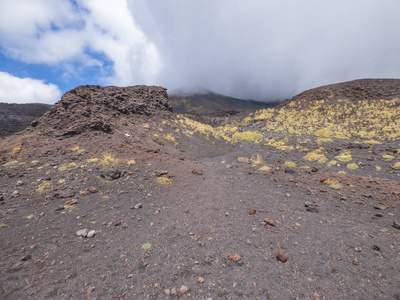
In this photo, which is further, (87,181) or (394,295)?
(87,181)

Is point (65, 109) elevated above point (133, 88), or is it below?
below

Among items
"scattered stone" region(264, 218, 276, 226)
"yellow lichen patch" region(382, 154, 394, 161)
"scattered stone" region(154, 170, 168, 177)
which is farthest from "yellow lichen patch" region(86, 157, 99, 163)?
"yellow lichen patch" region(382, 154, 394, 161)

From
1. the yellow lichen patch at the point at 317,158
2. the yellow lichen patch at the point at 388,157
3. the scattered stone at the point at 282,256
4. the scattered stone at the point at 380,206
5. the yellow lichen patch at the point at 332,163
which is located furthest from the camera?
the yellow lichen patch at the point at 317,158

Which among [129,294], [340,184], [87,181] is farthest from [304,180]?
[87,181]

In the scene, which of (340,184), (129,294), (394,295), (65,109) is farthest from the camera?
(65,109)

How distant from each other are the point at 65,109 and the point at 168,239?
621 inches

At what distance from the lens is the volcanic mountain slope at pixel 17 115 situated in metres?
47.9

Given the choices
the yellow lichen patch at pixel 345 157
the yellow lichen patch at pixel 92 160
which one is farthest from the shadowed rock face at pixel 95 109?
the yellow lichen patch at pixel 345 157

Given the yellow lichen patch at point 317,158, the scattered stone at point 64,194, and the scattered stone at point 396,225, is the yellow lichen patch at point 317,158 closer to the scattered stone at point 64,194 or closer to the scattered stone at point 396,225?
the scattered stone at point 396,225

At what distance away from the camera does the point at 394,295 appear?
8.10 ft

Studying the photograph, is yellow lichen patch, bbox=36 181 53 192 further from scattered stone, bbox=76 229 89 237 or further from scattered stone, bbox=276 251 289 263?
scattered stone, bbox=276 251 289 263

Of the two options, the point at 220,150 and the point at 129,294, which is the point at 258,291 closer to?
the point at 129,294

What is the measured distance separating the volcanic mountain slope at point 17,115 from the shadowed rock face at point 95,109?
36168mm

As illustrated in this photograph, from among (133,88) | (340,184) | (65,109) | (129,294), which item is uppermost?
(133,88)
